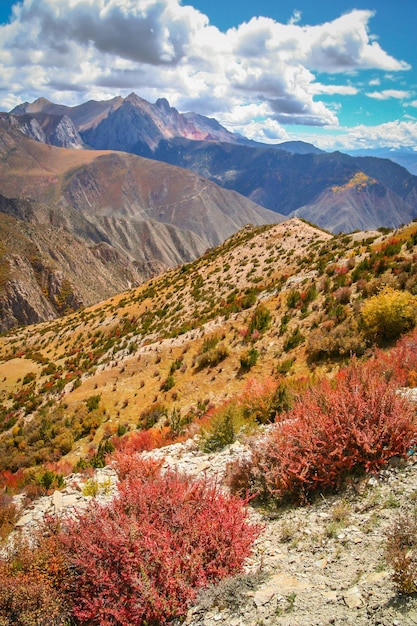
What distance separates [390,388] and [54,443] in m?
13.2

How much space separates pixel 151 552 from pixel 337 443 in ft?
9.62

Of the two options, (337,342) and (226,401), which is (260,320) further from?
(226,401)

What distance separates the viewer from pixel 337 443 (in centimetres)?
540

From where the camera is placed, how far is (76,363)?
29812mm

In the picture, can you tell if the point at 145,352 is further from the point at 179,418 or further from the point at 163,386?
the point at 179,418

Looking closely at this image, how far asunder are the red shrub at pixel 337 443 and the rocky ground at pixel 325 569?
0.26 metres

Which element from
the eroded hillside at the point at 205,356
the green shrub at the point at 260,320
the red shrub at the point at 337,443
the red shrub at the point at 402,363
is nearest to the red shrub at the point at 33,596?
the red shrub at the point at 337,443

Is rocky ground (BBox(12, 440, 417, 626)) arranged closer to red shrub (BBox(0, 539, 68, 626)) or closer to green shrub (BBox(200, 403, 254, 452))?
red shrub (BBox(0, 539, 68, 626))

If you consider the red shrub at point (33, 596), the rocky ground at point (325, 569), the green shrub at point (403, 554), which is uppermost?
the red shrub at point (33, 596)

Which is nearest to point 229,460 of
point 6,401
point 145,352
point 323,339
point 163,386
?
point 323,339

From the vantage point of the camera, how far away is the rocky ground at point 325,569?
354 cm

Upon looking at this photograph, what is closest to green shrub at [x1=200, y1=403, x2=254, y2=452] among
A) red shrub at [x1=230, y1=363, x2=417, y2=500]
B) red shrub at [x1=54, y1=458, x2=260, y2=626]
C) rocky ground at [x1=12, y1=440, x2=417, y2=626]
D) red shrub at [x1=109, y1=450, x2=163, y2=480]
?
red shrub at [x1=109, y1=450, x2=163, y2=480]

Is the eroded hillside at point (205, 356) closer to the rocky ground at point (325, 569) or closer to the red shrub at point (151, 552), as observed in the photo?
the red shrub at point (151, 552)

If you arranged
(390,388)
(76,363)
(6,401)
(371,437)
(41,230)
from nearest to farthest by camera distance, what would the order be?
(371,437)
(390,388)
(6,401)
(76,363)
(41,230)
